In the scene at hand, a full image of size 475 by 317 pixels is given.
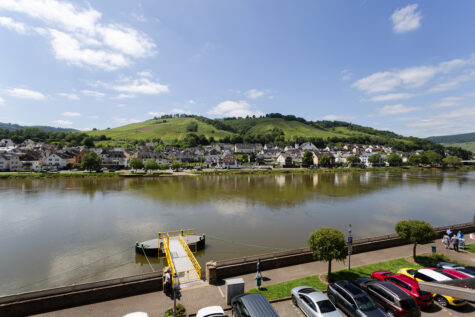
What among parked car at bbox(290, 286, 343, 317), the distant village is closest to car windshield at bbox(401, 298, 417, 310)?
parked car at bbox(290, 286, 343, 317)

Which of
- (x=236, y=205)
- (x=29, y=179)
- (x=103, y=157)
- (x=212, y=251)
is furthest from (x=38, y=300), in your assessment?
(x=103, y=157)

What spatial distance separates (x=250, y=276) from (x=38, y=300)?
394 inches

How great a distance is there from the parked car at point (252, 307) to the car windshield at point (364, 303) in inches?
142

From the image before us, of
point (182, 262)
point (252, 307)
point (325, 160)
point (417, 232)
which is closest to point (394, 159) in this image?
point (325, 160)

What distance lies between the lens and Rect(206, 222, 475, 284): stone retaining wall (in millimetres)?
13709

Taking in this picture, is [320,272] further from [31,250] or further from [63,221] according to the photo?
→ [63,221]

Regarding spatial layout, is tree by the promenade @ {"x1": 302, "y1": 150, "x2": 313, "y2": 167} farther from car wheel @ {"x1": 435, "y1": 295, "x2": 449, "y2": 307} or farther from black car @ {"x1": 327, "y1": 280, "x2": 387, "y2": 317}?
black car @ {"x1": 327, "y1": 280, "x2": 387, "y2": 317}

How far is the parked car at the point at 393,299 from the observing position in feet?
33.3

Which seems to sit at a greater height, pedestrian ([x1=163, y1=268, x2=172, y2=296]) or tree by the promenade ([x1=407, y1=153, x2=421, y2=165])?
tree by the promenade ([x1=407, y1=153, x2=421, y2=165])

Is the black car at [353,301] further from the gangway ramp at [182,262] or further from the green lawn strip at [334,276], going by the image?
the gangway ramp at [182,262]

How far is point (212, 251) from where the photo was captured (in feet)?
69.5

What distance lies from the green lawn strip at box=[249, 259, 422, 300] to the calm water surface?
7.38 meters

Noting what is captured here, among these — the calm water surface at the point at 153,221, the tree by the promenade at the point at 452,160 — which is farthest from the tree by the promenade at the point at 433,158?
the calm water surface at the point at 153,221

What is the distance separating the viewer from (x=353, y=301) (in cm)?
1039
